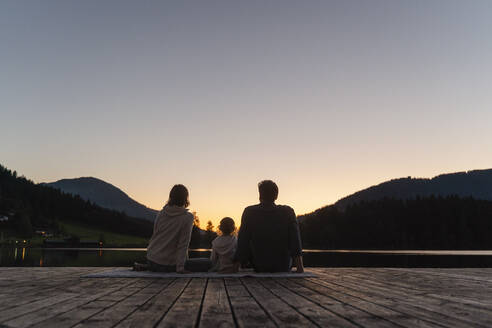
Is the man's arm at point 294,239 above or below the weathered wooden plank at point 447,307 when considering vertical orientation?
above

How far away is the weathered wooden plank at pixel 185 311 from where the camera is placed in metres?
3.13

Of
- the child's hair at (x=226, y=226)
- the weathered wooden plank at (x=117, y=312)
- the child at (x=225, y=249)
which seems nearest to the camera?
the weathered wooden plank at (x=117, y=312)

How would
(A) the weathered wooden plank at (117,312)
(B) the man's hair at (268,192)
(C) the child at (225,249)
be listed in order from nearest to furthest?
(A) the weathered wooden plank at (117,312) → (B) the man's hair at (268,192) → (C) the child at (225,249)

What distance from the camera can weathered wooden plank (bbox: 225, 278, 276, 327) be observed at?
313cm

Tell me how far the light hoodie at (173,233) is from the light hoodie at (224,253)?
0.88 metres

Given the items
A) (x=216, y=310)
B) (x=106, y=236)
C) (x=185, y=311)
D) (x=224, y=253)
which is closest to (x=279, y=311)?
(x=216, y=310)

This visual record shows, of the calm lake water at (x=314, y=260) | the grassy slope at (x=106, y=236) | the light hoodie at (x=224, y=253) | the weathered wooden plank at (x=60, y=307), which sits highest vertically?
the grassy slope at (x=106, y=236)

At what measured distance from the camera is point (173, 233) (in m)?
7.77

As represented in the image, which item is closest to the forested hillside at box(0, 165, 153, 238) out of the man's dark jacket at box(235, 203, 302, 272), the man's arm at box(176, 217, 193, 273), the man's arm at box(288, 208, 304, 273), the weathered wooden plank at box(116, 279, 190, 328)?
the man's arm at box(176, 217, 193, 273)

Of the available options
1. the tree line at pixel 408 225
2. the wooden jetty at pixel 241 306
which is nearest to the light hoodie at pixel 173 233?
the wooden jetty at pixel 241 306

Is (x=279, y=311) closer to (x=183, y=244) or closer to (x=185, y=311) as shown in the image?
(x=185, y=311)

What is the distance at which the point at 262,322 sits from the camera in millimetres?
3158

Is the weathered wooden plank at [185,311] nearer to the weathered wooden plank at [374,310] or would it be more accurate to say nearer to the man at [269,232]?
the weathered wooden plank at [374,310]

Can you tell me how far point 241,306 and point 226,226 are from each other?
15.6 ft
